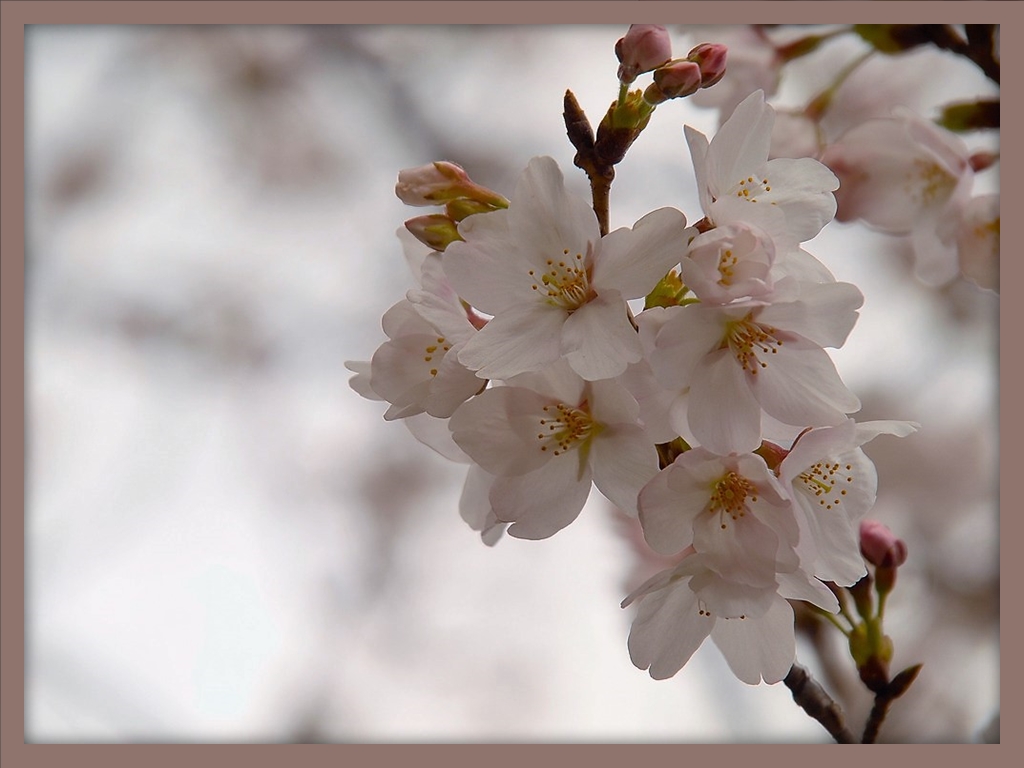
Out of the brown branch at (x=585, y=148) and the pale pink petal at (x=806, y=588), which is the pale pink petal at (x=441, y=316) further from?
the pale pink petal at (x=806, y=588)

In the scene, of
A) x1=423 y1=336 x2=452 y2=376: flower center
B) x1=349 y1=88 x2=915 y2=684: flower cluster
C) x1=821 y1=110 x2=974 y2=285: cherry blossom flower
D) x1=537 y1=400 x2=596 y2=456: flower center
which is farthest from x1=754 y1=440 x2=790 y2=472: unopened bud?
x1=821 y1=110 x2=974 y2=285: cherry blossom flower

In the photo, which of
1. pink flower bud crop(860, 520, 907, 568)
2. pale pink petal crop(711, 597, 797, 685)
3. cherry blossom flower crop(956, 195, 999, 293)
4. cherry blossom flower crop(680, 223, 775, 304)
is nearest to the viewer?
cherry blossom flower crop(680, 223, 775, 304)

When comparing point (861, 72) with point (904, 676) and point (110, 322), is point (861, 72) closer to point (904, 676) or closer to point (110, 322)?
point (904, 676)

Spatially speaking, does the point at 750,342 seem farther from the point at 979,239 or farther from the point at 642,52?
the point at 979,239

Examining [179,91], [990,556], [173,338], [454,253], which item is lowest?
[990,556]

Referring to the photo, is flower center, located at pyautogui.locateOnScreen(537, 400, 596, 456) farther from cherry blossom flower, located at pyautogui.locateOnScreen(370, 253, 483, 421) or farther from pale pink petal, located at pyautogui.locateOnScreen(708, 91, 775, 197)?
pale pink petal, located at pyautogui.locateOnScreen(708, 91, 775, 197)

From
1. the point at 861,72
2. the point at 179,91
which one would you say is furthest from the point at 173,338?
the point at 861,72

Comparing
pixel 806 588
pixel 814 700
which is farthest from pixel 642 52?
pixel 814 700
